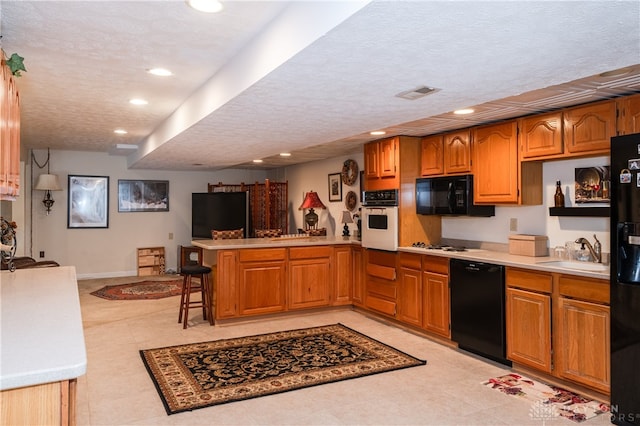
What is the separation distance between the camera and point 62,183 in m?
8.37

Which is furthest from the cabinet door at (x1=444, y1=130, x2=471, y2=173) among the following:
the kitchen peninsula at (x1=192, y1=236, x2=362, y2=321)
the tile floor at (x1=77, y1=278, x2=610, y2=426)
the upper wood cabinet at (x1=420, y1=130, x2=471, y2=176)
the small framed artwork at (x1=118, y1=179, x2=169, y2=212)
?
the small framed artwork at (x1=118, y1=179, x2=169, y2=212)

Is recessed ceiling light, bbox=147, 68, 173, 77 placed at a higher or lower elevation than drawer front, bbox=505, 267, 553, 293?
higher

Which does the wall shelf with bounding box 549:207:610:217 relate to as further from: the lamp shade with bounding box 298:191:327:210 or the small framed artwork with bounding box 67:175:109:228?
the small framed artwork with bounding box 67:175:109:228

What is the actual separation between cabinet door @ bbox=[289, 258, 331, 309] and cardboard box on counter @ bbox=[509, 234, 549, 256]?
241cm

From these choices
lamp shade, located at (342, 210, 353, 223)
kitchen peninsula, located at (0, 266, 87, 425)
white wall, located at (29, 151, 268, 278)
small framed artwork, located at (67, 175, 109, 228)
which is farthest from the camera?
small framed artwork, located at (67, 175, 109, 228)

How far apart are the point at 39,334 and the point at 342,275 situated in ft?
14.8

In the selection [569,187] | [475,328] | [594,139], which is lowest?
[475,328]

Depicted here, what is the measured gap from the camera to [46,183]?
25.7 ft

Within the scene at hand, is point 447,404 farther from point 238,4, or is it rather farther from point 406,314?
point 238,4

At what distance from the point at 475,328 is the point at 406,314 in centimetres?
99

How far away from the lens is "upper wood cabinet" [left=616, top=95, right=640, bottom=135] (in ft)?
10.5

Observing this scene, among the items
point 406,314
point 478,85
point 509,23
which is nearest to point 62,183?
point 406,314

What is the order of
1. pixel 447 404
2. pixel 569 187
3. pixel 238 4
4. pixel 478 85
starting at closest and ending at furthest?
pixel 238 4, pixel 478 85, pixel 447 404, pixel 569 187

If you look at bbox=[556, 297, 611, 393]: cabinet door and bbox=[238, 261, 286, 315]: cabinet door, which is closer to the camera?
bbox=[556, 297, 611, 393]: cabinet door
